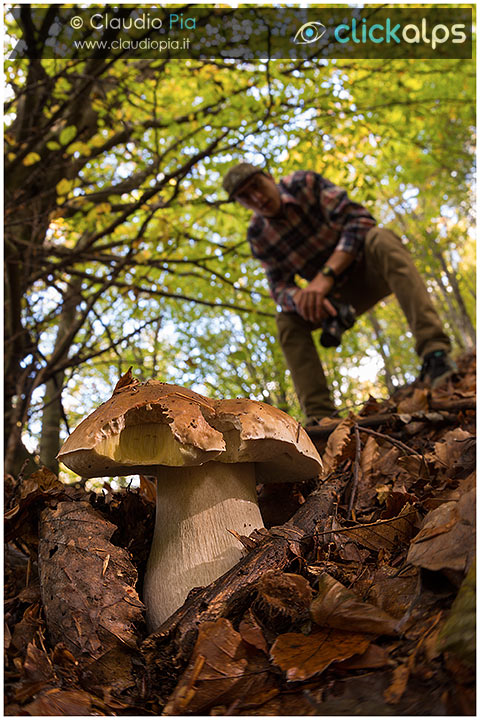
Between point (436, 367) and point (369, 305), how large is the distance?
1.00 metres

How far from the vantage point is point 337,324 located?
137 inches

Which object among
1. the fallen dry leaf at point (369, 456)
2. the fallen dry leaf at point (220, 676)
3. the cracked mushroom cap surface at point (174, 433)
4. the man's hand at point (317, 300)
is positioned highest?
the man's hand at point (317, 300)

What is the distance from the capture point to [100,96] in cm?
411

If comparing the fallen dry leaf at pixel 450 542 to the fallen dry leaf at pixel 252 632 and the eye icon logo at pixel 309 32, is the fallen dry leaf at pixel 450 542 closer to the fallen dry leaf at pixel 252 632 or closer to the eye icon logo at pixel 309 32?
the fallen dry leaf at pixel 252 632

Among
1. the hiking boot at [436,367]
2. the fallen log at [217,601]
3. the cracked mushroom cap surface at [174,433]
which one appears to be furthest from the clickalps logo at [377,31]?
the fallen log at [217,601]

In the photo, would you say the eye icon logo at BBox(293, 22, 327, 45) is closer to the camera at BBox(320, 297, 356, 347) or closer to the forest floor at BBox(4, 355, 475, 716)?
the camera at BBox(320, 297, 356, 347)

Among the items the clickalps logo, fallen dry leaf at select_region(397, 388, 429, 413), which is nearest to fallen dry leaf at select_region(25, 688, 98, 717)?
fallen dry leaf at select_region(397, 388, 429, 413)

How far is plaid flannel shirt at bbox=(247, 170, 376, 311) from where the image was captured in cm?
362

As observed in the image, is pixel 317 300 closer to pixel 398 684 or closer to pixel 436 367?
pixel 436 367

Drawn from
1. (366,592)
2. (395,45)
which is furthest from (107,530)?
(395,45)

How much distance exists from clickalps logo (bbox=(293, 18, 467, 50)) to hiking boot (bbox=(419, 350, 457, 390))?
2409 mm

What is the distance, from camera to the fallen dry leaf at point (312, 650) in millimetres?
769

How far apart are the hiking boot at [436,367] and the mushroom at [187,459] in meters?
2.09

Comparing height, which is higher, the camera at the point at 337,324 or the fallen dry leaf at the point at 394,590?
the camera at the point at 337,324
